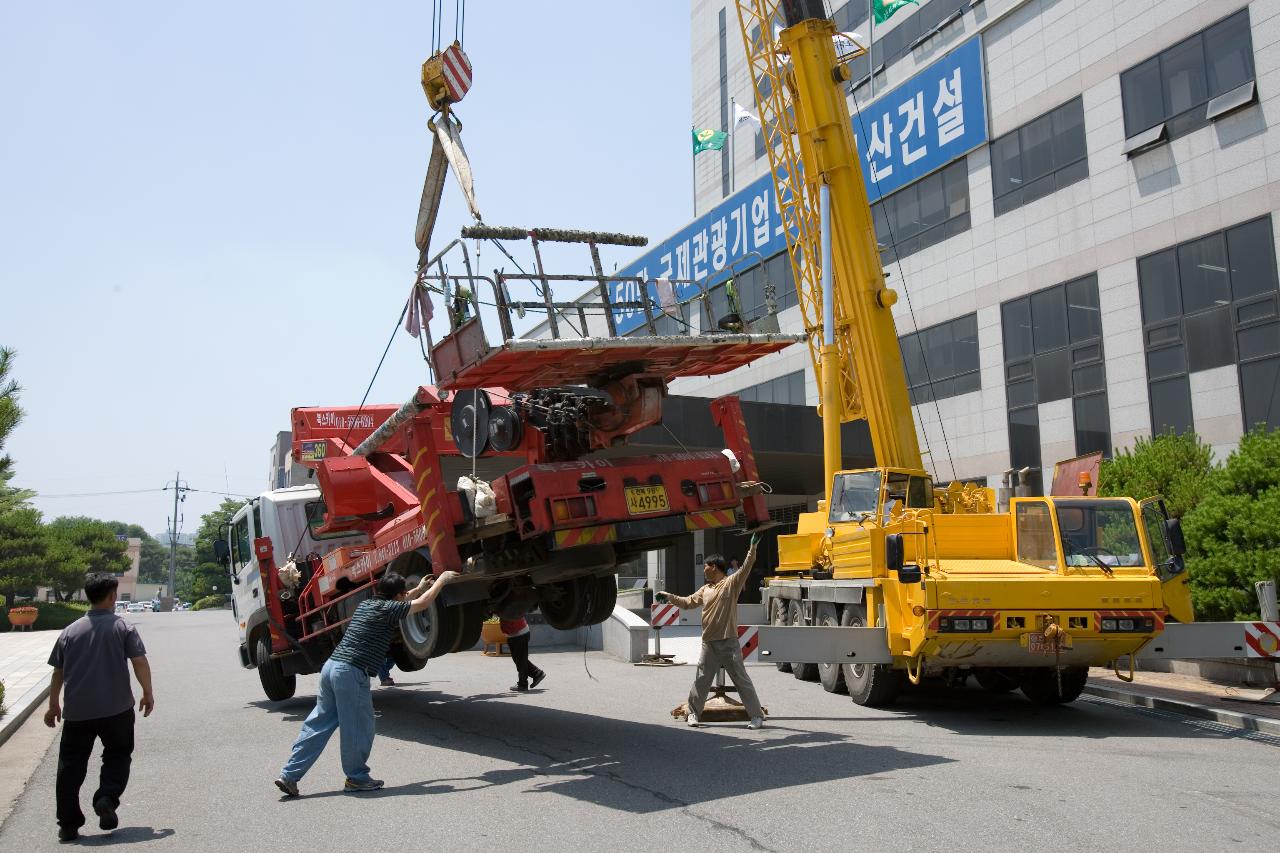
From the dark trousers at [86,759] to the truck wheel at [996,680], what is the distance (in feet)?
28.1

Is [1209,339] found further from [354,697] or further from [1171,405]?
[354,697]

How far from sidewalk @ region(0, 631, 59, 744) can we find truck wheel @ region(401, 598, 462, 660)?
Answer: 13.5ft

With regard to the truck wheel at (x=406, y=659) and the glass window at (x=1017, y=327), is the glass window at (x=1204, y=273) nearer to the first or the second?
the glass window at (x=1017, y=327)

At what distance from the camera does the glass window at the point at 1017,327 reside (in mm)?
23891

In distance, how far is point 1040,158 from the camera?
77.7ft

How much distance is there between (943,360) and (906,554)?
56.0ft

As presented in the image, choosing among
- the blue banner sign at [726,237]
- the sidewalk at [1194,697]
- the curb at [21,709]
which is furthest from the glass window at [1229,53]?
the curb at [21,709]

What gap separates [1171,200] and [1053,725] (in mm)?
14069

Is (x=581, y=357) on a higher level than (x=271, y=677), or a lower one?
higher

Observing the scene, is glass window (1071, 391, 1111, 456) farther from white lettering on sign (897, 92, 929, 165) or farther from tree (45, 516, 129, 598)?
tree (45, 516, 129, 598)

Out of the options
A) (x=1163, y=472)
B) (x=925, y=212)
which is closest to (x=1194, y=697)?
(x=1163, y=472)

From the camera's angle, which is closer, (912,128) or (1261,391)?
(1261,391)

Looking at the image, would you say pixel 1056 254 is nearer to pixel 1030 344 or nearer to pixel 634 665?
pixel 1030 344

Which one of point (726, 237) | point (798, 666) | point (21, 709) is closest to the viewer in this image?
point (21, 709)
